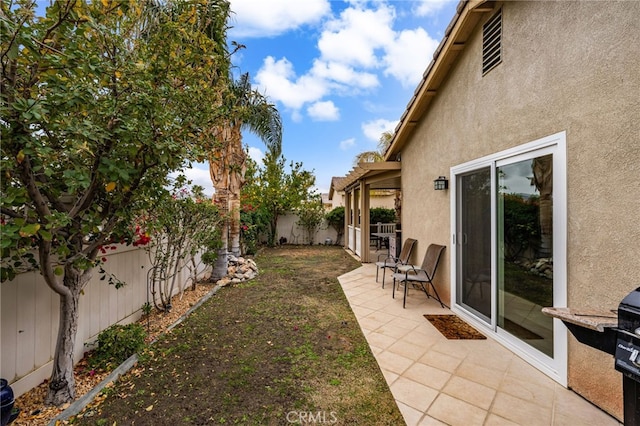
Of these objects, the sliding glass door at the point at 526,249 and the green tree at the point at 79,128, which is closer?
the green tree at the point at 79,128

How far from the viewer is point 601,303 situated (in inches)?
100

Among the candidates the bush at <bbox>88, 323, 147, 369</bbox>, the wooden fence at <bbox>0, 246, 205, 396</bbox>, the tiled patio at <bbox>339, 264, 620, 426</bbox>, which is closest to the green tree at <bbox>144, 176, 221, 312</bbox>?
the wooden fence at <bbox>0, 246, 205, 396</bbox>

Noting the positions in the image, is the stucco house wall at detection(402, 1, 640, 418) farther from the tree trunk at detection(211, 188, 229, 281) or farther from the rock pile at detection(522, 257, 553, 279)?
the tree trunk at detection(211, 188, 229, 281)

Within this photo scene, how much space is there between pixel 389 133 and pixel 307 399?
16808 mm

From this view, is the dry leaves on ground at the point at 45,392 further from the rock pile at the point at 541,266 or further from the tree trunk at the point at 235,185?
the rock pile at the point at 541,266

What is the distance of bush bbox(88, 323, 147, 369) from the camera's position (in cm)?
317

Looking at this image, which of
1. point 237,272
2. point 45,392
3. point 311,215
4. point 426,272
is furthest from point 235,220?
point 311,215

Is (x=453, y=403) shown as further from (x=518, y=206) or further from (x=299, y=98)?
(x=299, y=98)

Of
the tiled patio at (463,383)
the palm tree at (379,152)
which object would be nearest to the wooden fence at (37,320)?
the tiled patio at (463,383)

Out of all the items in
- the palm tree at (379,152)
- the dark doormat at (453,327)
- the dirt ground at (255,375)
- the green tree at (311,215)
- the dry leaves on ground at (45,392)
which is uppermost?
the palm tree at (379,152)

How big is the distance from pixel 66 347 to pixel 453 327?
196 inches

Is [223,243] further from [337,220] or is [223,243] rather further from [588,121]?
[337,220]

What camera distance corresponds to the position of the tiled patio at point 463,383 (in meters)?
2.45

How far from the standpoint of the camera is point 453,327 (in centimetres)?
444
